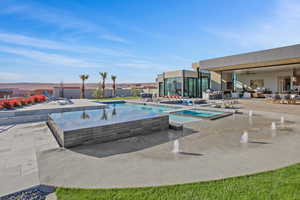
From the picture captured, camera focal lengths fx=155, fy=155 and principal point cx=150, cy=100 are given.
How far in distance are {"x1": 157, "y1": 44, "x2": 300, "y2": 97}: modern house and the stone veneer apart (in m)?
11.6

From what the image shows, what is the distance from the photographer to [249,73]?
2050 cm

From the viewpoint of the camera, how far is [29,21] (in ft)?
34.7

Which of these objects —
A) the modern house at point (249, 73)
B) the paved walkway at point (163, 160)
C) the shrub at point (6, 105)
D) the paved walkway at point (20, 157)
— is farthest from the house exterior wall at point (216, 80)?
the shrub at point (6, 105)

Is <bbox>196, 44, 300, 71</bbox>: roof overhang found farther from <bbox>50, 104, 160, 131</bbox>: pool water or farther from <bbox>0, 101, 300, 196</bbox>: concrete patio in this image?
<bbox>50, 104, 160, 131</bbox>: pool water

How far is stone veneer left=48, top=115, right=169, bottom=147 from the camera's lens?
442cm

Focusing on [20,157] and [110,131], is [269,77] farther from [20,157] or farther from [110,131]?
[20,157]

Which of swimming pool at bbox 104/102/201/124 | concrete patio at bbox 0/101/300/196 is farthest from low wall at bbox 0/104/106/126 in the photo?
swimming pool at bbox 104/102/201/124

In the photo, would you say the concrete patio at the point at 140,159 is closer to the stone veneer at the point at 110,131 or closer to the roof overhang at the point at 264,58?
the stone veneer at the point at 110,131

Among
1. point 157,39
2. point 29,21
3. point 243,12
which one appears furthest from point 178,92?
point 29,21

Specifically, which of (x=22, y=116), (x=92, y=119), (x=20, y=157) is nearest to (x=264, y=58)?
(x=92, y=119)

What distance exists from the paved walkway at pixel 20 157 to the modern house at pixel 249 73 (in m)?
15.3

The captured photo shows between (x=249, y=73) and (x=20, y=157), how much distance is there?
23.9 metres

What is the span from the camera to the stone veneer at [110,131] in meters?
4.42

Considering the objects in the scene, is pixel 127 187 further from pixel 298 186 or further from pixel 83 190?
pixel 298 186
